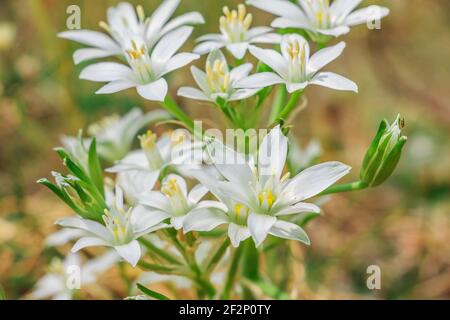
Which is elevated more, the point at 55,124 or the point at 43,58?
the point at 43,58

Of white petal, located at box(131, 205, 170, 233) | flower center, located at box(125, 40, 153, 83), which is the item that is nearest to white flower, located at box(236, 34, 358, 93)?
flower center, located at box(125, 40, 153, 83)

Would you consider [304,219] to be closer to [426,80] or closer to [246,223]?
[246,223]

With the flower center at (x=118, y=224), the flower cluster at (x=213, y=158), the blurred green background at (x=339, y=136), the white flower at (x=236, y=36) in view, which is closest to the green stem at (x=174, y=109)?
the flower cluster at (x=213, y=158)

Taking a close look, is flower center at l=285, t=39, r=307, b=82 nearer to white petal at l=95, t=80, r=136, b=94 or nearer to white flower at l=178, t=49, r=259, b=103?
white flower at l=178, t=49, r=259, b=103

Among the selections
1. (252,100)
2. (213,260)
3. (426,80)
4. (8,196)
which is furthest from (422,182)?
(8,196)

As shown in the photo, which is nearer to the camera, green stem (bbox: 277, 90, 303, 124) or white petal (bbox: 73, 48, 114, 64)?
green stem (bbox: 277, 90, 303, 124)
